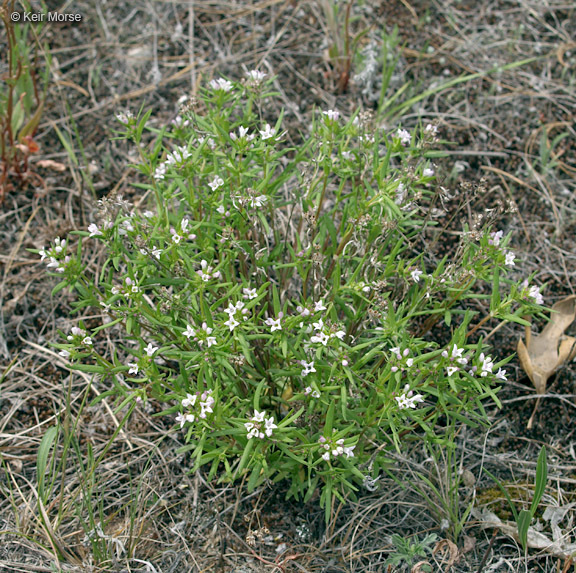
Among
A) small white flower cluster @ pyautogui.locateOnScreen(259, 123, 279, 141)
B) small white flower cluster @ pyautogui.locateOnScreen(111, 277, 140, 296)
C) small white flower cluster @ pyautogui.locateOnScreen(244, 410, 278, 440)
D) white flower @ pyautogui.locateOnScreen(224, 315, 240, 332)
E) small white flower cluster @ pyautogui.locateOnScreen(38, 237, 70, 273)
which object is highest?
small white flower cluster @ pyautogui.locateOnScreen(259, 123, 279, 141)

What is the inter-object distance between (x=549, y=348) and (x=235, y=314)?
267 cm

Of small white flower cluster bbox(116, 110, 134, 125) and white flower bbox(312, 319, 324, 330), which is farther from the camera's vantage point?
small white flower cluster bbox(116, 110, 134, 125)

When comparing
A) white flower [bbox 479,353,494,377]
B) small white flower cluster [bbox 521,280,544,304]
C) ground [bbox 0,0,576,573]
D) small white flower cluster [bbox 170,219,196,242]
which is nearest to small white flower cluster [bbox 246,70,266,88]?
small white flower cluster [bbox 170,219,196,242]

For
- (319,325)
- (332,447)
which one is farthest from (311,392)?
(319,325)

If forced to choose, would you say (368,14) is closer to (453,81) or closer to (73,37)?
(453,81)

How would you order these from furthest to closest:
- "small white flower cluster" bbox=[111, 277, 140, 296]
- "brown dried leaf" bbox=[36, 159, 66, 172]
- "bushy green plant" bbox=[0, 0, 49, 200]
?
"brown dried leaf" bbox=[36, 159, 66, 172]
"bushy green plant" bbox=[0, 0, 49, 200]
"small white flower cluster" bbox=[111, 277, 140, 296]

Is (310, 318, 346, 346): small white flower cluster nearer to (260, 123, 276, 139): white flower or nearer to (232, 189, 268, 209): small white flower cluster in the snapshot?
(232, 189, 268, 209): small white flower cluster

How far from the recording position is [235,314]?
11.4ft

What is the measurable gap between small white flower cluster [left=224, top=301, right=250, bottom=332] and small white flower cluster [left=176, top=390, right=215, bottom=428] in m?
0.37

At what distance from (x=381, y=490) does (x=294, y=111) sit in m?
3.54

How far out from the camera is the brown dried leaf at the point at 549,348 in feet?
15.4

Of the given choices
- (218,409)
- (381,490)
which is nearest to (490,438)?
(381,490)

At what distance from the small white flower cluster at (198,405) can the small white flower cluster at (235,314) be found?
0.37 metres

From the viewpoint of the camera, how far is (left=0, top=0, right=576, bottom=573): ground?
4051 mm
